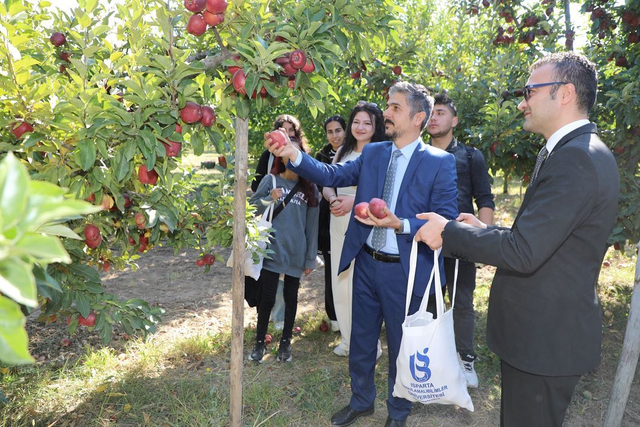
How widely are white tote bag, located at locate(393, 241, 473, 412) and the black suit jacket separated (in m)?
0.30

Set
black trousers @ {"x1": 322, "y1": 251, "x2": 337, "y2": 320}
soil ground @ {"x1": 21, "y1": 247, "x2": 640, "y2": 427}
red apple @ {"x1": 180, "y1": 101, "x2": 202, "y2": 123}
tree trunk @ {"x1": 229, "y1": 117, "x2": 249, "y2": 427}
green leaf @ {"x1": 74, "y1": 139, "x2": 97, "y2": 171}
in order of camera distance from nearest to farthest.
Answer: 1. green leaf @ {"x1": 74, "y1": 139, "x2": 97, "y2": 171}
2. red apple @ {"x1": 180, "y1": 101, "x2": 202, "y2": 123}
3. tree trunk @ {"x1": 229, "y1": 117, "x2": 249, "y2": 427}
4. soil ground @ {"x1": 21, "y1": 247, "x2": 640, "y2": 427}
5. black trousers @ {"x1": 322, "y1": 251, "x2": 337, "y2": 320}

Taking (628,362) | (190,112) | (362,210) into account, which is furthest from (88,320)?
(628,362)

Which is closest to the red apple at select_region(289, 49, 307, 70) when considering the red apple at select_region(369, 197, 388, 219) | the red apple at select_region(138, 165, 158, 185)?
the red apple at select_region(138, 165, 158, 185)

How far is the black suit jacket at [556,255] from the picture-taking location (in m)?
Answer: 1.75

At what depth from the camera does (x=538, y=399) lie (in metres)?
1.93

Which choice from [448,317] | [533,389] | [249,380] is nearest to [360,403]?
[249,380]

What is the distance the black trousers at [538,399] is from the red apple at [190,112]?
1580 millimetres

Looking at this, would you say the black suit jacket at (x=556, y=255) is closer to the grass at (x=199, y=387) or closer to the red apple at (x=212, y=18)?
the red apple at (x=212, y=18)

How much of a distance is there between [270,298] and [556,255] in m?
2.42

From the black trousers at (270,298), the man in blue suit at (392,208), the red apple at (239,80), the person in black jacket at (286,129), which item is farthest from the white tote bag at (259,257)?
the red apple at (239,80)

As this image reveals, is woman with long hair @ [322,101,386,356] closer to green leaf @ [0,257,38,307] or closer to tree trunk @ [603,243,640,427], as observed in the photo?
tree trunk @ [603,243,640,427]

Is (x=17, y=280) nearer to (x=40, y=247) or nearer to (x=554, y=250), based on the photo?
(x=40, y=247)

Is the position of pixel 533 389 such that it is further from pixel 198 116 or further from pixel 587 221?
pixel 198 116

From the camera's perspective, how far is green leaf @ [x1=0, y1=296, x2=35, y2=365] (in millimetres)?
656
